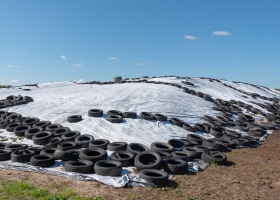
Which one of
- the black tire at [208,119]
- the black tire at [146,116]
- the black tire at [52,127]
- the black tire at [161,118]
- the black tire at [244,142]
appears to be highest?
the black tire at [146,116]

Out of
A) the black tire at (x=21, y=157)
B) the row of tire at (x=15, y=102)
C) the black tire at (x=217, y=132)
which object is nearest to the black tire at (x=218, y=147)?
the black tire at (x=217, y=132)

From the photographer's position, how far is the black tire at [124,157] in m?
12.9

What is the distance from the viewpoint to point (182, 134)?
64.0 ft

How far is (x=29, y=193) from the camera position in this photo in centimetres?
934

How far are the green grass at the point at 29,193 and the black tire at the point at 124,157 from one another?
3516 millimetres

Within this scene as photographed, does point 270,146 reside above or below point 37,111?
below

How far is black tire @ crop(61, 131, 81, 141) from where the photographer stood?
53.2ft

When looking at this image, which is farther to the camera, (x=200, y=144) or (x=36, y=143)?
(x=200, y=144)

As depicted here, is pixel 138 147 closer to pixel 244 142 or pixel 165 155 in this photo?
pixel 165 155

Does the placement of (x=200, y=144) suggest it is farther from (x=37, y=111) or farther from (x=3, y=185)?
(x=37, y=111)

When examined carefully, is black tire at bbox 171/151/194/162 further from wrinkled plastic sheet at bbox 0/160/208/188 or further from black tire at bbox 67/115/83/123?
black tire at bbox 67/115/83/123

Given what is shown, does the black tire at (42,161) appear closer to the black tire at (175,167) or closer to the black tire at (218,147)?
the black tire at (175,167)

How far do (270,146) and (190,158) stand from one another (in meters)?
7.31

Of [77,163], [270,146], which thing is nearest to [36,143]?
[77,163]
